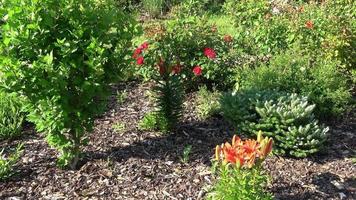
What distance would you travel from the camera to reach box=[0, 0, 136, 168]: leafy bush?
4.13 m

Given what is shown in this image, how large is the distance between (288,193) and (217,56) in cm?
274

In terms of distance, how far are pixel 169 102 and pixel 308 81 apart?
5.80ft

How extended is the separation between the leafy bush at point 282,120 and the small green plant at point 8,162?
2.19m

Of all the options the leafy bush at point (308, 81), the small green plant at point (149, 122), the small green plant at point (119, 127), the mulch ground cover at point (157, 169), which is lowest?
the mulch ground cover at point (157, 169)

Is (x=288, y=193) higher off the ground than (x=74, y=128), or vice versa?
(x=74, y=128)

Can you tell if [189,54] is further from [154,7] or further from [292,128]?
[154,7]

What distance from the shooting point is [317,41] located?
6.82m

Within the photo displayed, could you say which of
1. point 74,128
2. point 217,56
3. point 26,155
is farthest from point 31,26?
point 217,56

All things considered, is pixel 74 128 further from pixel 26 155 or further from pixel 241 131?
pixel 241 131

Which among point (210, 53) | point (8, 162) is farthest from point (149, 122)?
point (8, 162)

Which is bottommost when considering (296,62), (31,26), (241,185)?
(241,185)

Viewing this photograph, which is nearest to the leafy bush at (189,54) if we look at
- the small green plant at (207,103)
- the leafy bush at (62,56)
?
the small green plant at (207,103)

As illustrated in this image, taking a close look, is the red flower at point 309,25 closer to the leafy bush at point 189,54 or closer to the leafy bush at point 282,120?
the leafy bush at point 189,54

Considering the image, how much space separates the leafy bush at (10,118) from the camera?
542cm
